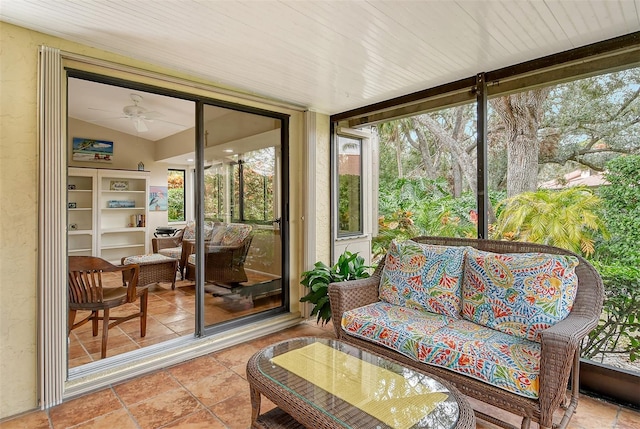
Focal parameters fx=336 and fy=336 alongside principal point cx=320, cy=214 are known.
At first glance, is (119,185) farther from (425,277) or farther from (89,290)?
(425,277)

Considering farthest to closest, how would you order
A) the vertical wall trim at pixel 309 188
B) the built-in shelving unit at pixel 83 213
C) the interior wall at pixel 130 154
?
1. the interior wall at pixel 130 154
2. the built-in shelving unit at pixel 83 213
3. the vertical wall trim at pixel 309 188

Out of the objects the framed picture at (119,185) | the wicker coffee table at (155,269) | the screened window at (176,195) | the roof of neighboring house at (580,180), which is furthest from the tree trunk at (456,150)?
the framed picture at (119,185)

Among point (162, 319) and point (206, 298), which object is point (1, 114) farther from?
point (162, 319)

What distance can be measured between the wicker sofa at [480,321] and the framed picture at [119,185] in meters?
5.85

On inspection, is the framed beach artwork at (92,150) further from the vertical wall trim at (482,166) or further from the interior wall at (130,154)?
the vertical wall trim at (482,166)

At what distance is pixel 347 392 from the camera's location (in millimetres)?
1531

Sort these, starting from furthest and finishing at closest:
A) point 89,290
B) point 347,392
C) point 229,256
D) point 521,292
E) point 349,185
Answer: point 349,185 < point 229,256 < point 89,290 < point 521,292 < point 347,392

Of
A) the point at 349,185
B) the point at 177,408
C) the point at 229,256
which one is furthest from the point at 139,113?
the point at 177,408

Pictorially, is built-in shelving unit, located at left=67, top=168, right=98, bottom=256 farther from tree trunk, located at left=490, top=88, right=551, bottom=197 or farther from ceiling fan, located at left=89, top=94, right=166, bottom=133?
tree trunk, located at left=490, top=88, right=551, bottom=197

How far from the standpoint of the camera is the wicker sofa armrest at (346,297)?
254 centimetres

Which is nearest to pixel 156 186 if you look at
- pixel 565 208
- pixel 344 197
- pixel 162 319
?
pixel 162 319

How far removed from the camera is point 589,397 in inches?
88.7

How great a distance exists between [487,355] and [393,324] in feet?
1.97

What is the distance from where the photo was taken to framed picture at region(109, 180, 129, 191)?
660 cm
